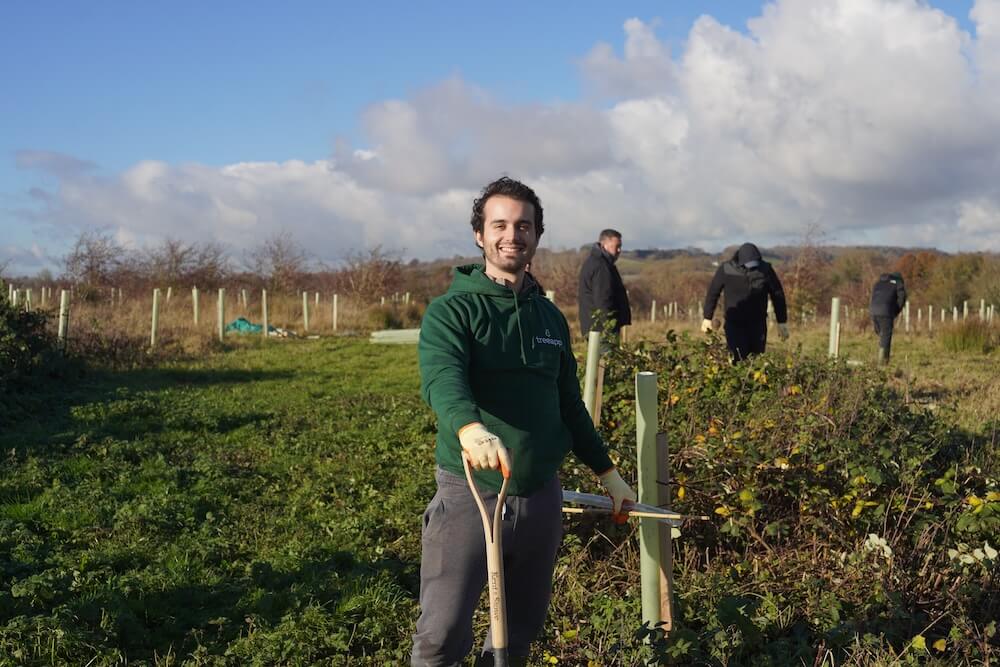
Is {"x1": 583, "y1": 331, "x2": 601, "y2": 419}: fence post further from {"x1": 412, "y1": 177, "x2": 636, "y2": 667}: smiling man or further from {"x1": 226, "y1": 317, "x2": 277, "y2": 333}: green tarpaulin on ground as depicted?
{"x1": 226, "y1": 317, "x2": 277, "y2": 333}: green tarpaulin on ground

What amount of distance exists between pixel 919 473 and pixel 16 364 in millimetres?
9653

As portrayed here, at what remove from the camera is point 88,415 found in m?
8.59

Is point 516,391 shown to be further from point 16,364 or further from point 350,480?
point 16,364

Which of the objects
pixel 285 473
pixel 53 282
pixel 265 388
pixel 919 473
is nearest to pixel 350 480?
pixel 285 473

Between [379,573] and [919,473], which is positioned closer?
[919,473]

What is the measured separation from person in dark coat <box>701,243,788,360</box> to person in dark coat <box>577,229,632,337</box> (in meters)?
0.87

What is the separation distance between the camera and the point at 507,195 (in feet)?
8.22

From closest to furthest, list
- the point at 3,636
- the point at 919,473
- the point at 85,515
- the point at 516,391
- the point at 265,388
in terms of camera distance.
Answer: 1. the point at 516,391
2. the point at 3,636
3. the point at 919,473
4. the point at 85,515
5. the point at 265,388

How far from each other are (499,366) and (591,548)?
2437mm

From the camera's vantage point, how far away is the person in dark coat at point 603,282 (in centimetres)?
822

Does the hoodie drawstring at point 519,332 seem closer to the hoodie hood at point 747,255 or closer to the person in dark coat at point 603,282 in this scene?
the person in dark coat at point 603,282

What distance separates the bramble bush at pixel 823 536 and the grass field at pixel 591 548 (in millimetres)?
13

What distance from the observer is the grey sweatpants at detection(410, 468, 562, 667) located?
7.84ft

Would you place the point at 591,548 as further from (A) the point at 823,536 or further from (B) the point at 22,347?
(B) the point at 22,347
